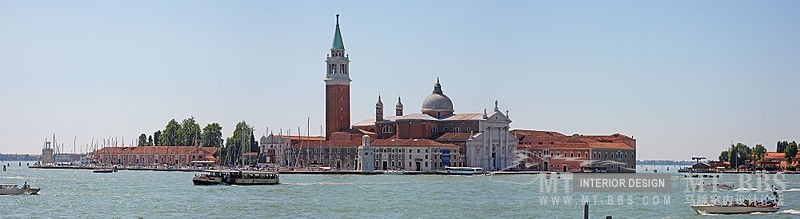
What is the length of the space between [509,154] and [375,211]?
179ft

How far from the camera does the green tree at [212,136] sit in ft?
364

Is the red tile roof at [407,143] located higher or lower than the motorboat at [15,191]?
higher

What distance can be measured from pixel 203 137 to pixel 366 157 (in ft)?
85.0

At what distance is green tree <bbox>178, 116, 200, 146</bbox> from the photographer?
10969 cm

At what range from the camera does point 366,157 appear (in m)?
89.4

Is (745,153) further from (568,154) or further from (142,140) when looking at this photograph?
(142,140)

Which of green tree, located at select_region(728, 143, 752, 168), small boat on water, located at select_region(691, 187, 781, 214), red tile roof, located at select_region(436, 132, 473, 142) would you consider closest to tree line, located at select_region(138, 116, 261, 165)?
red tile roof, located at select_region(436, 132, 473, 142)

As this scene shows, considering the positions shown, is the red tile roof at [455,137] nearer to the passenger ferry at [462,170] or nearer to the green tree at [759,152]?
the passenger ferry at [462,170]

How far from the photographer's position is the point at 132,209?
39875 mm

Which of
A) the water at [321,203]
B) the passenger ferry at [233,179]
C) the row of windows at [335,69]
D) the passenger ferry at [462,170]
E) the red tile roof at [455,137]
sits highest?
the row of windows at [335,69]

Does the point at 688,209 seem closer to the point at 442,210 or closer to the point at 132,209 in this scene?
the point at 442,210

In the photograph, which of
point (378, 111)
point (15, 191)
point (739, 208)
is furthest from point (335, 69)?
point (739, 208)

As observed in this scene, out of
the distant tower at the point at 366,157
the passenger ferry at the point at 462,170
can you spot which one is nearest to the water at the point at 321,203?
the passenger ferry at the point at 462,170

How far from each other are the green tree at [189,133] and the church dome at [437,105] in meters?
21.4
